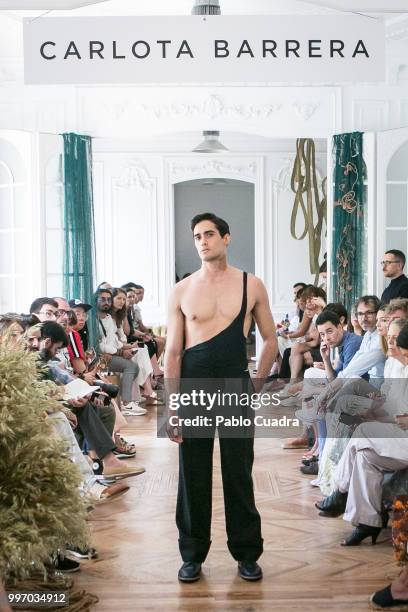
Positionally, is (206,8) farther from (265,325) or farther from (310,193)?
(310,193)

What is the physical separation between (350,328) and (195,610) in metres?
4.06

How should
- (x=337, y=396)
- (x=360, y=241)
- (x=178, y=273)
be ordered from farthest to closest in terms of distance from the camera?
(x=178, y=273), (x=360, y=241), (x=337, y=396)

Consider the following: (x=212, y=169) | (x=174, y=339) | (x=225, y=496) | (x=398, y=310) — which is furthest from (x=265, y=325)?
(x=212, y=169)

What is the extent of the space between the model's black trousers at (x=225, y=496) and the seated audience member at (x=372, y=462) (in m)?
0.63

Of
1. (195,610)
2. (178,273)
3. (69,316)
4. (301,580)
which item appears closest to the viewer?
(195,610)

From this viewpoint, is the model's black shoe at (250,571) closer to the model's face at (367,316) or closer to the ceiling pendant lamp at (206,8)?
the model's face at (367,316)

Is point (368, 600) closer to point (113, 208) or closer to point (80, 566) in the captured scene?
point (80, 566)

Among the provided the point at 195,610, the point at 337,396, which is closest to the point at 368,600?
the point at 195,610

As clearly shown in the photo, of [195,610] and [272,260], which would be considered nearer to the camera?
[195,610]

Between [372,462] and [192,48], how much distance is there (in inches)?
80.8

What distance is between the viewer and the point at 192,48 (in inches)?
149

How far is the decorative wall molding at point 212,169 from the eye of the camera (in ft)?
39.4

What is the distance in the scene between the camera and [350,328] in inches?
282

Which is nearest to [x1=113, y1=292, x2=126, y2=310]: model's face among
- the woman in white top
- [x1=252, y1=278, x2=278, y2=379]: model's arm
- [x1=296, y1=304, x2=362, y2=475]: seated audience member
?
the woman in white top
